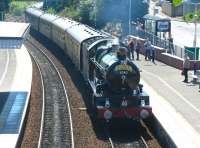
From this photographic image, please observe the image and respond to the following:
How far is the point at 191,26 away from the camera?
211ft

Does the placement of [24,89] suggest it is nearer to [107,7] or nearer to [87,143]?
[87,143]

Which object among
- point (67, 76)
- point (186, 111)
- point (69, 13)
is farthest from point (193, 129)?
point (69, 13)

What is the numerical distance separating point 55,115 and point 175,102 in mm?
5778

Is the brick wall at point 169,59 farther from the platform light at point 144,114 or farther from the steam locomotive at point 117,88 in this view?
the platform light at point 144,114

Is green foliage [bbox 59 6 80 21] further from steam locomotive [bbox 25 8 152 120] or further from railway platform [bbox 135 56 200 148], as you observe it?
steam locomotive [bbox 25 8 152 120]

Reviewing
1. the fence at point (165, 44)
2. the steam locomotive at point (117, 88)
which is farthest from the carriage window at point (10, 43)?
the fence at point (165, 44)

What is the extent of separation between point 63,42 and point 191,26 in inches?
1040

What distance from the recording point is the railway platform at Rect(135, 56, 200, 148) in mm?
19625

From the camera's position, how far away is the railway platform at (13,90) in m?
20.6

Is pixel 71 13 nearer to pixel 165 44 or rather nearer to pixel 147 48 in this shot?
pixel 165 44

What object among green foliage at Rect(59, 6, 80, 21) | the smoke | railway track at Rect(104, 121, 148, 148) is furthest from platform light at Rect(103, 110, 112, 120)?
green foliage at Rect(59, 6, 80, 21)

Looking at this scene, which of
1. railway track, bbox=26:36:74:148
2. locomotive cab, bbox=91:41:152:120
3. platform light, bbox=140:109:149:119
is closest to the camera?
railway track, bbox=26:36:74:148

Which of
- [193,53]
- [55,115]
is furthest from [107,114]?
[193,53]

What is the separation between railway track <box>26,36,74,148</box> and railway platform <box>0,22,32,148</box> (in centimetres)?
100
